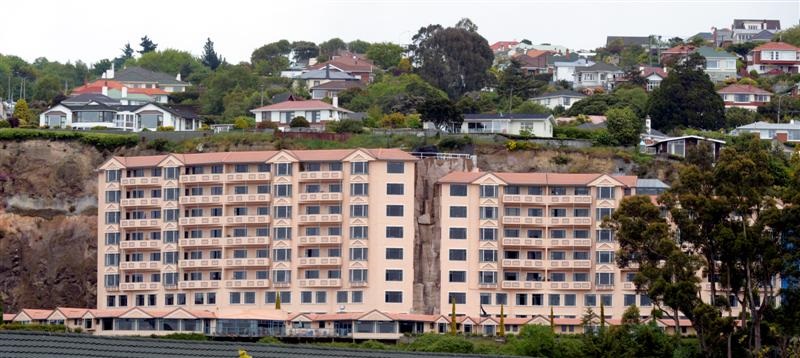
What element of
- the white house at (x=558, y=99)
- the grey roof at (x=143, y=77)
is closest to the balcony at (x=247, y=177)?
the white house at (x=558, y=99)

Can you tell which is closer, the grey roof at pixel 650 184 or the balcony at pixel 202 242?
the balcony at pixel 202 242

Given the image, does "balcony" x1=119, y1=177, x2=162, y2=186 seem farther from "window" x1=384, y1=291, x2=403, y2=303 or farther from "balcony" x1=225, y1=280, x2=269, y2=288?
"window" x1=384, y1=291, x2=403, y2=303

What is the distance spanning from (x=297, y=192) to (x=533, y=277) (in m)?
15.3

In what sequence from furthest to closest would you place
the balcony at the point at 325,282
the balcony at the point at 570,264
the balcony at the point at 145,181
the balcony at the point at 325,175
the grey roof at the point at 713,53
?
the grey roof at the point at 713,53, the balcony at the point at 145,181, the balcony at the point at 325,175, the balcony at the point at 570,264, the balcony at the point at 325,282

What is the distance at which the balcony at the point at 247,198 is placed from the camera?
10731 centimetres

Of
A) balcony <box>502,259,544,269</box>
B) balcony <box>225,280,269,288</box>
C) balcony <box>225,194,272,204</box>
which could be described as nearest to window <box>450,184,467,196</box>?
balcony <box>502,259,544,269</box>

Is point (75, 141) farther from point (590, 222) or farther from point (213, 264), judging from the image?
point (590, 222)

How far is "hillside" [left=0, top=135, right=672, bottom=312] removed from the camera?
366 feet

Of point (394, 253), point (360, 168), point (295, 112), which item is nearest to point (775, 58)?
point (295, 112)

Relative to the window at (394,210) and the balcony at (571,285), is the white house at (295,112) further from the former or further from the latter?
the balcony at (571,285)

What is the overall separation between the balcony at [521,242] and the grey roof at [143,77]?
72014 mm

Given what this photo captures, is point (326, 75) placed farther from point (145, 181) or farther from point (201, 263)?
point (201, 263)

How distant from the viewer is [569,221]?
10588 centimetres

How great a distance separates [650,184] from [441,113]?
2036cm
